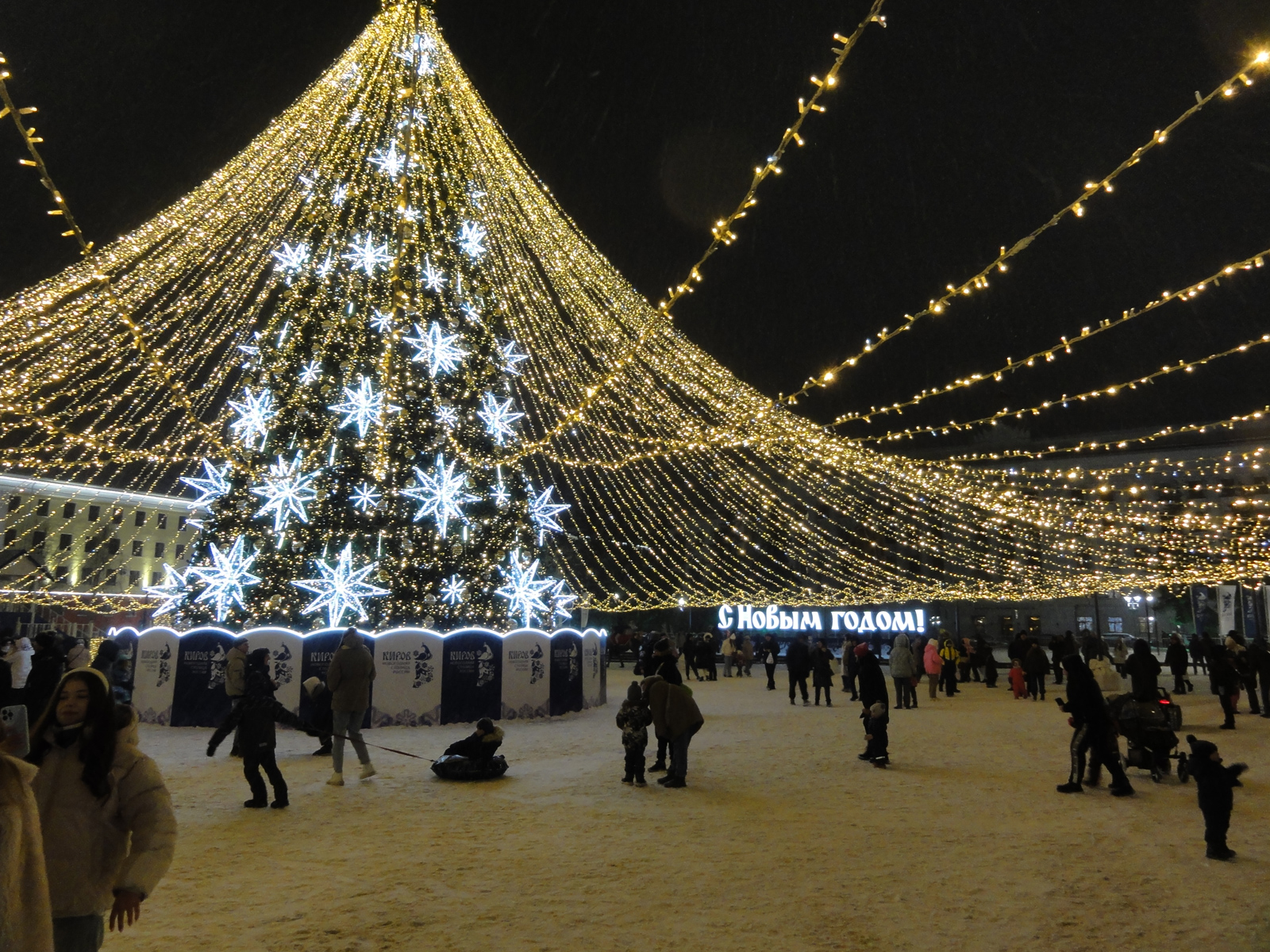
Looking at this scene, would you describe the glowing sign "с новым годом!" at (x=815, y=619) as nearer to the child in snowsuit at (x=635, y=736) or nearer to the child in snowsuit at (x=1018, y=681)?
the child in snowsuit at (x=1018, y=681)

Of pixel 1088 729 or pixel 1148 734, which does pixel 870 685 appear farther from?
pixel 1148 734

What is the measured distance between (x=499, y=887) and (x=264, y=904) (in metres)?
1.32

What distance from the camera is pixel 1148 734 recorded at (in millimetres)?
8266

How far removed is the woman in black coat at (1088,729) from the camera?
7.66m

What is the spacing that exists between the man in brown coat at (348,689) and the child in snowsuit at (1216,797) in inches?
276

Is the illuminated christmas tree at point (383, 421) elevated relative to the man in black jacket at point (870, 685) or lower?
elevated

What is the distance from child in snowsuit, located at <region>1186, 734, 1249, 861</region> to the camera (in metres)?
5.46

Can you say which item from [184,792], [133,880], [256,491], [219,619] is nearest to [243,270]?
[256,491]

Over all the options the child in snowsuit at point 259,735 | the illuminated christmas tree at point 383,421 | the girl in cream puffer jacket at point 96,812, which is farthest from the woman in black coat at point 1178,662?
the girl in cream puffer jacket at point 96,812

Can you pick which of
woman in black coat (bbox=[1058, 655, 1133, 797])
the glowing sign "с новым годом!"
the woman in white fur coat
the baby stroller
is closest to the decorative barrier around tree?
woman in black coat (bbox=[1058, 655, 1133, 797])

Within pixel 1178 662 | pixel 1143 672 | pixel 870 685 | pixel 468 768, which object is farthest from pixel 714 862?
pixel 1178 662

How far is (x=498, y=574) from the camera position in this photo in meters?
14.9

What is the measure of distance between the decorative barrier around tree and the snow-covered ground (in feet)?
10.3

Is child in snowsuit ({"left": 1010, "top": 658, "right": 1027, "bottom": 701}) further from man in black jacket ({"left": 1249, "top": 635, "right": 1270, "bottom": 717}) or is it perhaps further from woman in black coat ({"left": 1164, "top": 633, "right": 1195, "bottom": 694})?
man in black jacket ({"left": 1249, "top": 635, "right": 1270, "bottom": 717})
